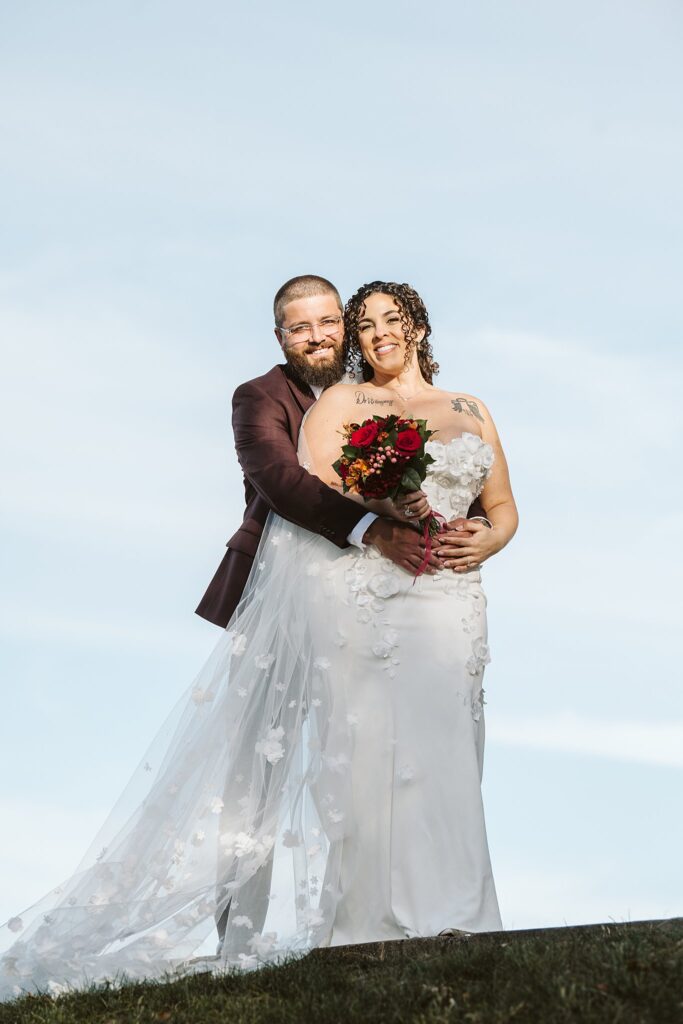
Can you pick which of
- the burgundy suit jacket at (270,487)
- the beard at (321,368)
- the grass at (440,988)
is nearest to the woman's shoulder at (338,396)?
the beard at (321,368)

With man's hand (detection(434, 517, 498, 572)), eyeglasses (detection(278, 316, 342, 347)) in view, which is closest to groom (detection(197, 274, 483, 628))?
eyeglasses (detection(278, 316, 342, 347))

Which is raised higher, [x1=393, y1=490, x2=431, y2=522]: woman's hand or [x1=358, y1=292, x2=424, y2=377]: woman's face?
[x1=358, y1=292, x2=424, y2=377]: woman's face

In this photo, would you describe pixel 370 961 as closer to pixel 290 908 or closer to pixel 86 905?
pixel 290 908

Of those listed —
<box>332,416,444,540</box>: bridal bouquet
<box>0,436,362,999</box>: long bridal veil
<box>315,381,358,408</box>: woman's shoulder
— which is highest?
<box>315,381,358,408</box>: woman's shoulder

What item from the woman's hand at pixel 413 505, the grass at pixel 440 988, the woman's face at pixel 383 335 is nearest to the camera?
the grass at pixel 440 988

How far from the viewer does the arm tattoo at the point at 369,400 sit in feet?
27.6

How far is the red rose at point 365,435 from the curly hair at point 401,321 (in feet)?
3.59

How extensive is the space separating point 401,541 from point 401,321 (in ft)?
4.81

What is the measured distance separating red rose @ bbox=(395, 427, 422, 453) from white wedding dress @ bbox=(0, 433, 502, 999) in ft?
2.27

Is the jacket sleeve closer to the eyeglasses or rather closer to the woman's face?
the eyeglasses

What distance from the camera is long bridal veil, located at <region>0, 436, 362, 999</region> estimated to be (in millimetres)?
7523

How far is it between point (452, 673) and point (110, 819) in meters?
2.24

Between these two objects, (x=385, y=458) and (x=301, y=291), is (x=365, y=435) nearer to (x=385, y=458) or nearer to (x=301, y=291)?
(x=385, y=458)

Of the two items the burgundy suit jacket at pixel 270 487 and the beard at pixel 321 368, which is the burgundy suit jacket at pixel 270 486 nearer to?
the burgundy suit jacket at pixel 270 487
